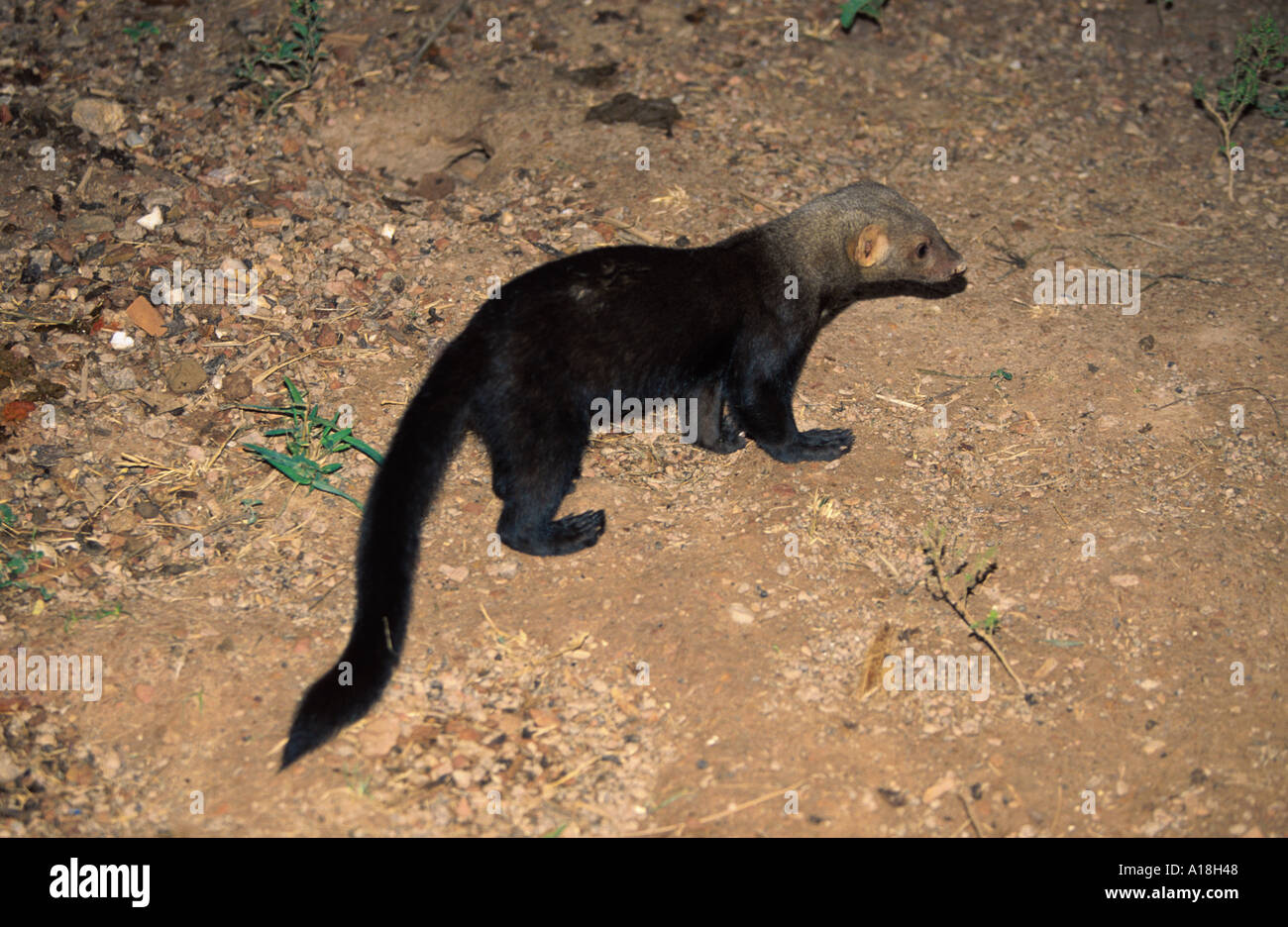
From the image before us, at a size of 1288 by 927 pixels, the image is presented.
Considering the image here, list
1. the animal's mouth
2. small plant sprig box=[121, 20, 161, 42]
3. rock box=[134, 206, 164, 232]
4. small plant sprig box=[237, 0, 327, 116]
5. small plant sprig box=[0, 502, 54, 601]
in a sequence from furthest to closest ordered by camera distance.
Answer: small plant sprig box=[121, 20, 161, 42]
small plant sprig box=[237, 0, 327, 116]
rock box=[134, 206, 164, 232]
the animal's mouth
small plant sprig box=[0, 502, 54, 601]

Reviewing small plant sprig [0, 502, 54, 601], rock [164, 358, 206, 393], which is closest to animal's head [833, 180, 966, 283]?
rock [164, 358, 206, 393]

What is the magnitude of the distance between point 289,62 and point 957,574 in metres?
5.36

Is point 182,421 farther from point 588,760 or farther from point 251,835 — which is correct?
Answer: point 588,760

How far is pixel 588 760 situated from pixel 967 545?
201 cm

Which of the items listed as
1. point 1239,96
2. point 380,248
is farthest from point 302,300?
point 1239,96

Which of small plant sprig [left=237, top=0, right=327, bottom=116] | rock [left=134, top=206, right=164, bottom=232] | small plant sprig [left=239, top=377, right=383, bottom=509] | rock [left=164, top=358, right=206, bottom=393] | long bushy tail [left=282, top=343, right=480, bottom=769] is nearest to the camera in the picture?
long bushy tail [left=282, top=343, right=480, bottom=769]

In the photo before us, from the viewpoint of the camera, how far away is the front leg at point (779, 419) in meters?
5.06

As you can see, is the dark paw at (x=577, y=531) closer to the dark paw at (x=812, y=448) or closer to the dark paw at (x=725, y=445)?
the dark paw at (x=725, y=445)

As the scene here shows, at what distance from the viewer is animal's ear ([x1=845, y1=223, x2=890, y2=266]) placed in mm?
5246

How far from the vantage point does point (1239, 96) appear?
277 inches

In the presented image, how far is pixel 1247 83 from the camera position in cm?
690

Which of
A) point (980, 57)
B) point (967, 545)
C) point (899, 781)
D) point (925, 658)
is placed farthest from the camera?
point (980, 57)

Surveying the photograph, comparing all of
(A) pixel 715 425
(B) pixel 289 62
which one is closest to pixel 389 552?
(A) pixel 715 425

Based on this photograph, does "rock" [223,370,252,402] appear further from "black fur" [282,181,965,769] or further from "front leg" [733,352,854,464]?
"front leg" [733,352,854,464]
